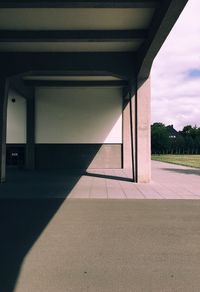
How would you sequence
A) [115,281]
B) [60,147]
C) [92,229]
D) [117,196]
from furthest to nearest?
1. [60,147]
2. [117,196]
3. [92,229]
4. [115,281]

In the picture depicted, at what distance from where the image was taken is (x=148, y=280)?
4.69 metres

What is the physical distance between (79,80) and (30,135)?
5.07 metres

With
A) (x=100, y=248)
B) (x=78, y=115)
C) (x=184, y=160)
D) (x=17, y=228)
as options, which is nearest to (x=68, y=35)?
(x=17, y=228)

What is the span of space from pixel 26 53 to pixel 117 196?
774 cm

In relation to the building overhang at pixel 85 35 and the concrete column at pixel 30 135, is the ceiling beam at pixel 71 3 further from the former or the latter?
the concrete column at pixel 30 135

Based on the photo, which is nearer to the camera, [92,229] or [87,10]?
Answer: [92,229]

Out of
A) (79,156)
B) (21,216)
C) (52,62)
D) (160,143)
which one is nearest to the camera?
(21,216)

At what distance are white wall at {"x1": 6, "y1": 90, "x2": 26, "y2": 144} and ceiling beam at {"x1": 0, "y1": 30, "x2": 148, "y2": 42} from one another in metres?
11.8

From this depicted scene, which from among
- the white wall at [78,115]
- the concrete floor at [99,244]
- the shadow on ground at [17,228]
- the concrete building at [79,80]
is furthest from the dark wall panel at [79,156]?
the shadow on ground at [17,228]

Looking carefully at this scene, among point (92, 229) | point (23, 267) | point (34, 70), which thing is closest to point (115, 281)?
point (23, 267)

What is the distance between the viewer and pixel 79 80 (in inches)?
926

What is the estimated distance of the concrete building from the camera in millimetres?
11922

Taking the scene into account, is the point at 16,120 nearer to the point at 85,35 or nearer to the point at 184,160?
the point at 85,35

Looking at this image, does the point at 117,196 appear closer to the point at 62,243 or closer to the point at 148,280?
the point at 62,243
